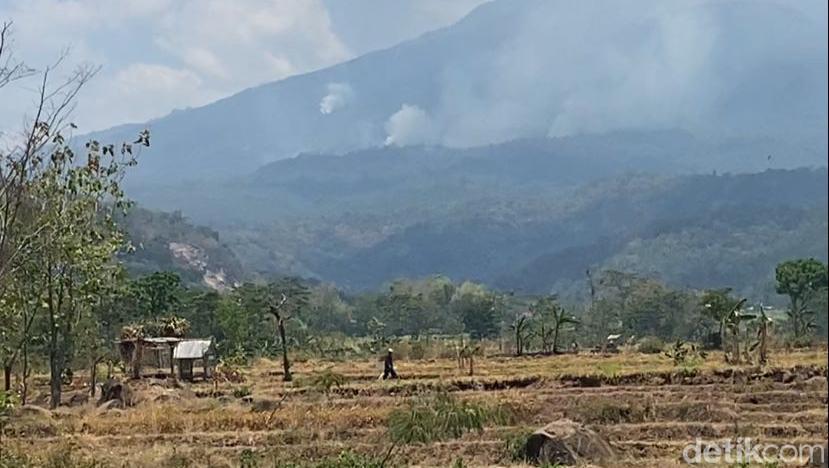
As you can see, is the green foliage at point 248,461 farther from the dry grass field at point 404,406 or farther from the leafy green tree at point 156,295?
the leafy green tree at point 156,295

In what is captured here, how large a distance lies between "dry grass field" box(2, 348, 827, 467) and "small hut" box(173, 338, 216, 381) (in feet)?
9.85

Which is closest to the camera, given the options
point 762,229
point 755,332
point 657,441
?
point 657,441

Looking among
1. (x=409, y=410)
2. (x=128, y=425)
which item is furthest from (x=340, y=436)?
(x=128, y=425)

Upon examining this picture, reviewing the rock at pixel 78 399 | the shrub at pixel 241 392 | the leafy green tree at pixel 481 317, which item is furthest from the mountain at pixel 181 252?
the shrub at pixel 241 392

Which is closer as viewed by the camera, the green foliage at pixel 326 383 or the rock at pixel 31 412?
the rock at pixel 31 412

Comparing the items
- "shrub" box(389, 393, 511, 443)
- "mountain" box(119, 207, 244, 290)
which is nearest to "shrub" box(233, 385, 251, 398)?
"shrub" box(389, 393, 511, 443)

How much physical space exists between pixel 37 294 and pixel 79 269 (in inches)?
39.2

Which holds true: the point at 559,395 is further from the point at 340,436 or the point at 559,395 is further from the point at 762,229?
the point at 762,229

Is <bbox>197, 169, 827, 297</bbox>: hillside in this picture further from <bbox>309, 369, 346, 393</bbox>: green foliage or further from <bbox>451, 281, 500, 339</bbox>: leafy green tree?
<bbox>309, 369, 346, 393</bbox>: green foliage

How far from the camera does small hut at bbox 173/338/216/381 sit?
26.9 m

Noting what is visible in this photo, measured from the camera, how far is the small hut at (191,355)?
26922mm

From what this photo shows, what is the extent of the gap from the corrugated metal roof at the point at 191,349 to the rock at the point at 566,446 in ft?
55.7

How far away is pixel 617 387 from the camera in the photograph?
19.9 m

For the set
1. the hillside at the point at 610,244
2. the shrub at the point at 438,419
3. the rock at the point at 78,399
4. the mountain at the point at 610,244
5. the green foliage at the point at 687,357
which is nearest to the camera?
the shrub at the point at 438,419
